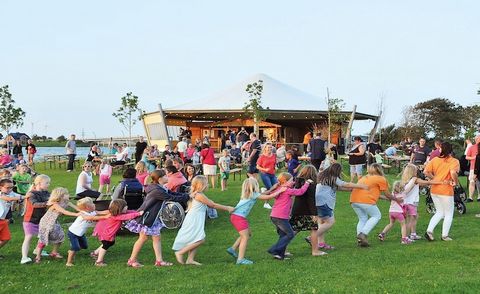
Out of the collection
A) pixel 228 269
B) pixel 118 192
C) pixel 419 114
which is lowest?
pixel 228 269

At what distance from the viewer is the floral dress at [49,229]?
22.3 feet

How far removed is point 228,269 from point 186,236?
2.42 feet

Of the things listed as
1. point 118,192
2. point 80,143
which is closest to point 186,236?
point 118,192

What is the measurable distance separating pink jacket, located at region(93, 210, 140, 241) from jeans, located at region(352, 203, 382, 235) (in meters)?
3.32

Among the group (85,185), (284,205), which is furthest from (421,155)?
(85,185)

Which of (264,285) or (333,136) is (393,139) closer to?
(333,136)

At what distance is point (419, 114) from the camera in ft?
180

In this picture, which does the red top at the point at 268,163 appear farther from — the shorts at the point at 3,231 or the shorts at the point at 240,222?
the shorts at the point at 3,231

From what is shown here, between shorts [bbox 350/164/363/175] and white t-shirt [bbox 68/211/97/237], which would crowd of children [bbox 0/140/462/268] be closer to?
white t-shirt [bbox 68/211/97/237]

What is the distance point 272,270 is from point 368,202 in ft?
7.28

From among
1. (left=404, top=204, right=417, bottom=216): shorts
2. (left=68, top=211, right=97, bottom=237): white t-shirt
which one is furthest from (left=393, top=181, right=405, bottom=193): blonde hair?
(left=68, top=211, right=97, bottom=237): white t-shirt

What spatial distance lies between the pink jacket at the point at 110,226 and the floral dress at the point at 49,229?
68cm

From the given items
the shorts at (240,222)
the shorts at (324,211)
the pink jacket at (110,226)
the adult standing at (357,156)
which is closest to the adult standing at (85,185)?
the pink jacket at (110,226)

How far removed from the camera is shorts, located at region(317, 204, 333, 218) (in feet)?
24.2
